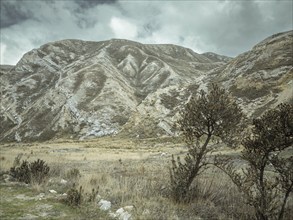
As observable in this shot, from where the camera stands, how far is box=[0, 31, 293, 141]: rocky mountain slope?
67312 mm

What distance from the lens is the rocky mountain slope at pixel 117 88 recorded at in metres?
67.3

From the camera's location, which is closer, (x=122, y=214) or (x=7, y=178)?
(x=122, y=214)

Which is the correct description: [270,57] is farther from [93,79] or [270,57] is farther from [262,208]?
[262,208]

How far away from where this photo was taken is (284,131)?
8.45 meters

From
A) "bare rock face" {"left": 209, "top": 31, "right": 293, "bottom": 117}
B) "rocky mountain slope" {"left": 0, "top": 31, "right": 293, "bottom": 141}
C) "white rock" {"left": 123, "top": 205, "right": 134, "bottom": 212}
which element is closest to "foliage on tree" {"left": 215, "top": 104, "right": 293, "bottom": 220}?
"white rock" {"left": 123, "top": 205, "right": 134, "bottom": 212}

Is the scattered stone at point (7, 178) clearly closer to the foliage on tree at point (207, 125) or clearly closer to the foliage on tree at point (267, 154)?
the foliage on tree at point (207, 125)

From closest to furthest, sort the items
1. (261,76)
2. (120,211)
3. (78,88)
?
(120,211)
(261,76)
(78,88)

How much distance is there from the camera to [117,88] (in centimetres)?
10156

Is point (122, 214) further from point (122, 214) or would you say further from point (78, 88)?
point (78, 88)

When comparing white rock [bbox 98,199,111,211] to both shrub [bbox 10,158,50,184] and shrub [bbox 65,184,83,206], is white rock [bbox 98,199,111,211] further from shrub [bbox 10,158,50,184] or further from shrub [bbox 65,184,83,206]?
shrub [bbox 10,158,50,184]

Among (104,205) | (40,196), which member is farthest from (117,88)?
(104,205)

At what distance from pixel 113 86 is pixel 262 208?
313 feet

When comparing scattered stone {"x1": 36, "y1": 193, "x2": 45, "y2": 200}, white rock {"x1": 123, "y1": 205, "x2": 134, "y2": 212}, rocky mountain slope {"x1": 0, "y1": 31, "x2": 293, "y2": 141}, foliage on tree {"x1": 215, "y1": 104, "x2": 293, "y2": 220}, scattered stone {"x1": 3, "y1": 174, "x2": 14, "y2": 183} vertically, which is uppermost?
rocky mountain slope {"x1": 0, "y1": 31, "x2": 293, "y2": 141}

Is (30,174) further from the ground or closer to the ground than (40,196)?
further from the ground
